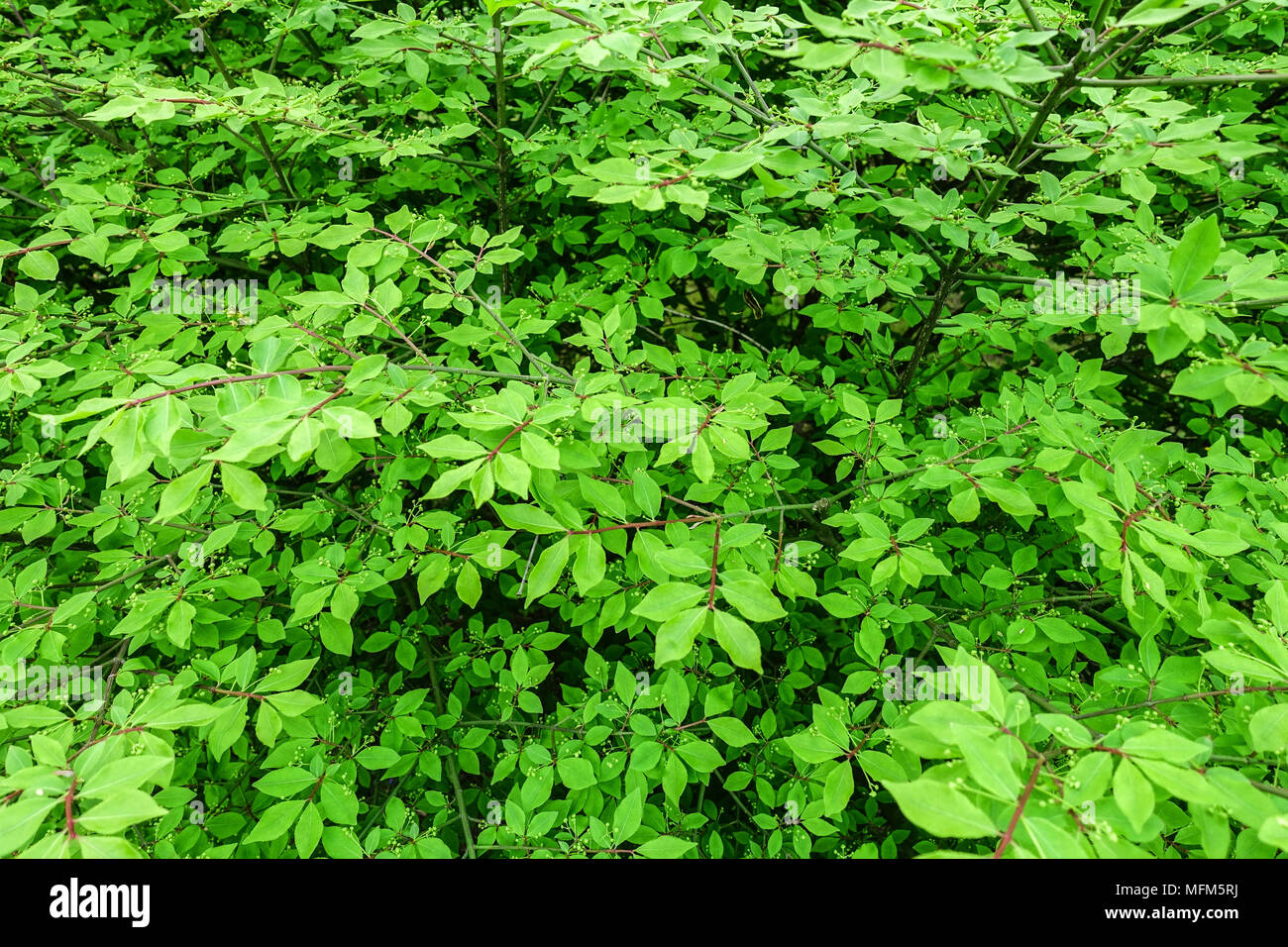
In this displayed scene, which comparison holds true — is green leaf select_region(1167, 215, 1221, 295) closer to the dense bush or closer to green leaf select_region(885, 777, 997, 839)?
the dense bush

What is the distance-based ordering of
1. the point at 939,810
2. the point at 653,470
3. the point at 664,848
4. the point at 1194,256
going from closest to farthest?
1. the point at 939,810
2. the point at 1194,256
3. the point at 664,848
4. the point at 653,470

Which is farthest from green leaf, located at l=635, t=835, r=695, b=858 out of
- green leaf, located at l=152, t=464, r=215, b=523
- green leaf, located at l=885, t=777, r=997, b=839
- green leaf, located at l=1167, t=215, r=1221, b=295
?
green leaf, located at l=1167, t=215, r=1221, b=295

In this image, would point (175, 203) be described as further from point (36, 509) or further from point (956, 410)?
point (956, 410)

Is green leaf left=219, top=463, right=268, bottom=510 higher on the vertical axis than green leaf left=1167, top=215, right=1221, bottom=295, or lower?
lower

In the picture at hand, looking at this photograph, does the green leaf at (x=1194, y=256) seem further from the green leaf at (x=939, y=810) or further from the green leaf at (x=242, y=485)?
the green leaf at (x=242, y=485)

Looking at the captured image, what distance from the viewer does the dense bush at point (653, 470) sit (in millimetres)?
1667

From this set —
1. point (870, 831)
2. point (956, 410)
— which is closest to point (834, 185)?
point (956, 410)

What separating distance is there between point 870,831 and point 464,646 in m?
1.77

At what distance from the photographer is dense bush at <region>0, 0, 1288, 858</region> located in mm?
1667

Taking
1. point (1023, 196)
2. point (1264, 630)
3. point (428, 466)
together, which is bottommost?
point (428, 466)

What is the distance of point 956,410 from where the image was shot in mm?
3336

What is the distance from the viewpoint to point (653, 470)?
2666 mm

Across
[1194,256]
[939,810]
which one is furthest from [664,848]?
[1194,256]

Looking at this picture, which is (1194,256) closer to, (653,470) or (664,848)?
(653,470)
